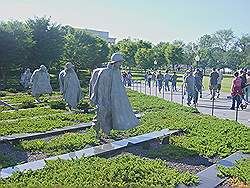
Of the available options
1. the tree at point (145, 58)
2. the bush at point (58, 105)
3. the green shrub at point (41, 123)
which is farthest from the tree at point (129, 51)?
the green shrub at point (41, 123)

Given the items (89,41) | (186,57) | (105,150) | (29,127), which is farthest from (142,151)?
(186,57)

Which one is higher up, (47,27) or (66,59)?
(47,27)

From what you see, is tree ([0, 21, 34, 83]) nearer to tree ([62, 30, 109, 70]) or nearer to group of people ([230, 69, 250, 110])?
tree ([62, 30, 109, 70])

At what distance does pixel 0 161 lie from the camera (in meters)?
7.59

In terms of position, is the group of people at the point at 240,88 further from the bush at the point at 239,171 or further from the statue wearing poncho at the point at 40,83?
the statue wearing poncho at the point at 40,83

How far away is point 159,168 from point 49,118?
284 inches

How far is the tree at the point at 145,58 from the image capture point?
199ft

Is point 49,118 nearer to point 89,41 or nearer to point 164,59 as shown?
point 89,41

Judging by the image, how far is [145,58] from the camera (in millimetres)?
60750

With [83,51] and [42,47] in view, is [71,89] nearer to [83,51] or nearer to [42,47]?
[42,47]

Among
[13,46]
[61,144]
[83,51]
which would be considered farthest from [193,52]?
[61,144]

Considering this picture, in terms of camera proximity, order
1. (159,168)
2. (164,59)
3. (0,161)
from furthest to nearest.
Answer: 1. (164,59)
2. (0,161)
3. (159,168)

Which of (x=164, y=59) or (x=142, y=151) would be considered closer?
(x=142, y=151)

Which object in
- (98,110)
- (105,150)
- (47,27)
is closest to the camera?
(105,150)
